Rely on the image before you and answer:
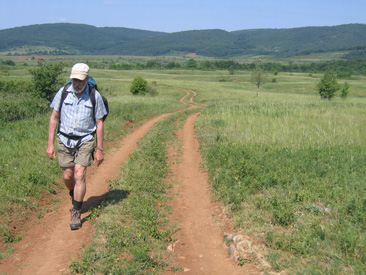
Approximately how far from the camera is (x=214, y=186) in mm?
8055

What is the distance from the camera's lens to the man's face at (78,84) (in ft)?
18.8

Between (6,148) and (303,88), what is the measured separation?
82968 mm

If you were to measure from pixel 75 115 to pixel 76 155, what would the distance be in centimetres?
71

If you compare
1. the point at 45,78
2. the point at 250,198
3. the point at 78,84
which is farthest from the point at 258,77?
the point at 78,84

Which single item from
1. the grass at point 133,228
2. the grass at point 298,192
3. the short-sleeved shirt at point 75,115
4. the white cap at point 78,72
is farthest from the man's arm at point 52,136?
the grass at point 298,192

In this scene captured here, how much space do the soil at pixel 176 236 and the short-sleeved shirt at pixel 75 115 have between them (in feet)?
5.04

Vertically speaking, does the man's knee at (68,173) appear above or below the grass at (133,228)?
above

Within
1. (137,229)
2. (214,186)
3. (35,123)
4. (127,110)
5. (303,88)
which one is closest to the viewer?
(137,229)

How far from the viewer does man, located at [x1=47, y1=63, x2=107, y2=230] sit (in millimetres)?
5855

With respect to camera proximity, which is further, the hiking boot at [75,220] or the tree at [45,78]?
the tree at [45,78]

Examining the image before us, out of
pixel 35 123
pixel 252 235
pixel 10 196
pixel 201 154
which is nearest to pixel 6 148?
pixel 10 196

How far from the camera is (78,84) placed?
18.9 feet

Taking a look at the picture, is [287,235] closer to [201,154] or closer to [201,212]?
[201,212]

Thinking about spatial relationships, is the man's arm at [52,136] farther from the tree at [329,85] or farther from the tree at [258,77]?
the tree at [258,77]
